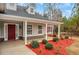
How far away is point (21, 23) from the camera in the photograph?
4172mm

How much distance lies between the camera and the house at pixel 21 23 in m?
3.99

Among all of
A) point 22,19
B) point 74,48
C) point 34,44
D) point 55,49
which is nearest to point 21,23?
point 22,19

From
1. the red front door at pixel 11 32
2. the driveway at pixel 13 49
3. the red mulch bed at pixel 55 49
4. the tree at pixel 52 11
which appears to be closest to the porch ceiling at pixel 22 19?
the tree at pixel 52 11

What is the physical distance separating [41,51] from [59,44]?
0.44 metres

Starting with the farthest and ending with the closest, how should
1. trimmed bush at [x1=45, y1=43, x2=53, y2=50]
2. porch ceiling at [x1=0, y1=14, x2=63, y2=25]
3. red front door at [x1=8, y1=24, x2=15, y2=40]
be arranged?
red front door at [x1=8, y1=24, x2=15, y2=40] < trimmed bush at [x1=45, y1=43, x2=53, y2=50] < porch ceiling at [x1=0, y1=14, x2=63, y2=25]

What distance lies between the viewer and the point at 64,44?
4.14 meters

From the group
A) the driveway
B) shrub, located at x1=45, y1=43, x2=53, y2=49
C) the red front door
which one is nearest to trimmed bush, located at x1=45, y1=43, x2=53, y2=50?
shrub, located at x1=45, y1=43, x2=53, y2=49

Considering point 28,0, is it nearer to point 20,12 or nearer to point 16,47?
point 20,12

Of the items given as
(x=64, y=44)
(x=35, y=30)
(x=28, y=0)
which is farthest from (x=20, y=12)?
(x=64, y=44)

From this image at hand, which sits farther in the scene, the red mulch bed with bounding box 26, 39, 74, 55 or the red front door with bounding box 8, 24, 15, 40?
the red front door with bounding box 8, 24, 15, 40

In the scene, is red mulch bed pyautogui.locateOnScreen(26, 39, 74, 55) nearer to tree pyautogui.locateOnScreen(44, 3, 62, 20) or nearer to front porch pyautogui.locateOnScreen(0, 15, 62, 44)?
front porch pyautogui.locateOnScreen(0, 15, 62, 44)

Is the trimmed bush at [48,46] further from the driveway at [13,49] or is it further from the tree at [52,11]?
the tree at [52,11]

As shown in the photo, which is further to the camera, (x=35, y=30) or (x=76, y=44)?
(x=35, y=30)

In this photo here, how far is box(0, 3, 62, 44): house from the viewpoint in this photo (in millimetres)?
3990
